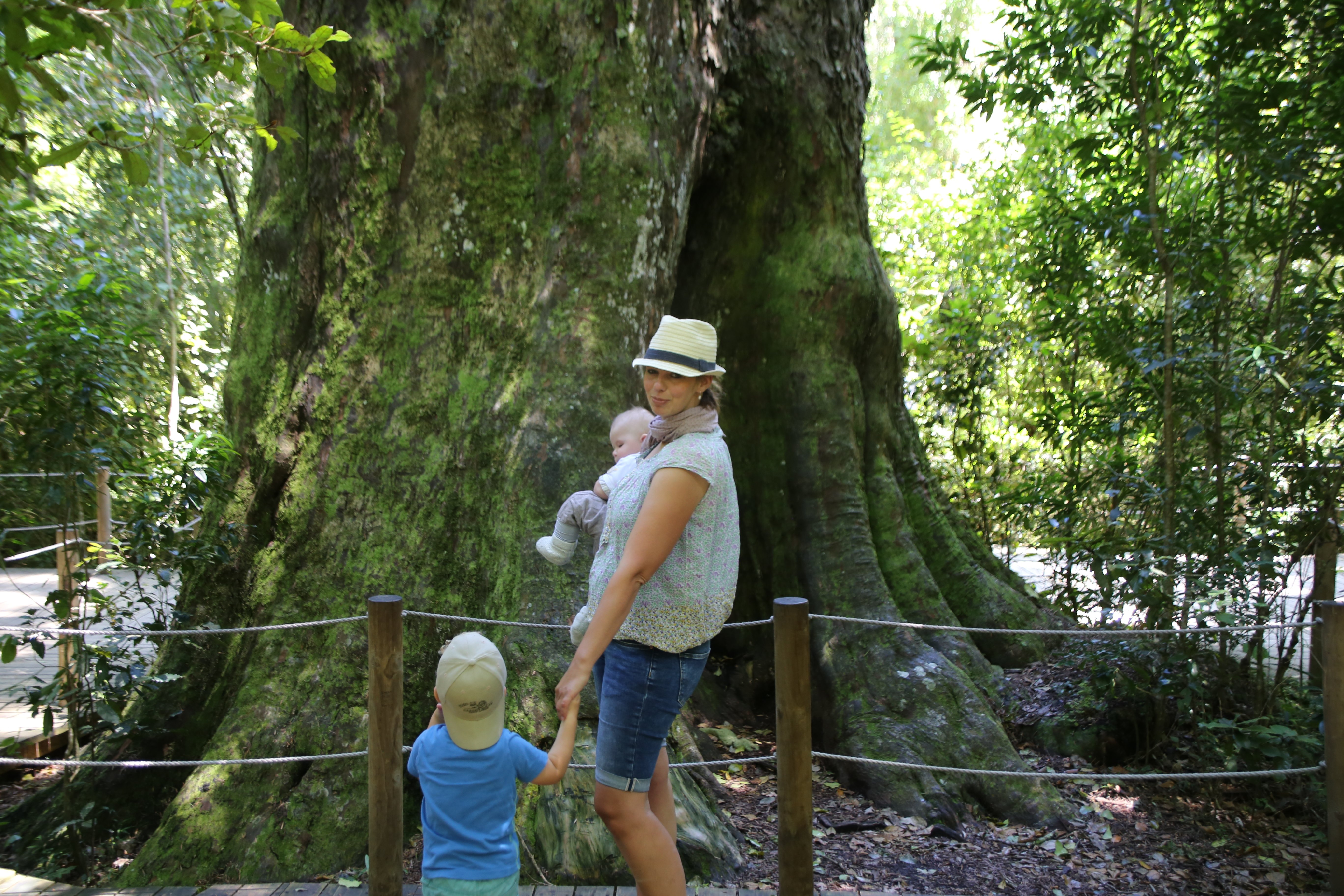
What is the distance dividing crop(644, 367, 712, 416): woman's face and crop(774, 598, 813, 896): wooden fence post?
87cm

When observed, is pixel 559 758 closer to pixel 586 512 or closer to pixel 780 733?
pixel 586 512

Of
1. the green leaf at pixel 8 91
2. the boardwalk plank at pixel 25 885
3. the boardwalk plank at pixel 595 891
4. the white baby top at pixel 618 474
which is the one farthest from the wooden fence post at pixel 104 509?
the white baby top at pixel 618 474

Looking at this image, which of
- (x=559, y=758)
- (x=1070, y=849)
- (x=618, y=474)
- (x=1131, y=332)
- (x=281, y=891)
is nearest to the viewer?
(x=559, y=758)

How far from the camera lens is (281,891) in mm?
3367

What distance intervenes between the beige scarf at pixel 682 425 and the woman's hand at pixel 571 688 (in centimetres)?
60

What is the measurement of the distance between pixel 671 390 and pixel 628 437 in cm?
45

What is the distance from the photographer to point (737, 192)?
19.5ft

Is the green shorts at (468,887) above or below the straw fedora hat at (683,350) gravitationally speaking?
below

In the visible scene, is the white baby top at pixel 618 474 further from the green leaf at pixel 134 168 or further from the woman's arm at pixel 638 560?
the green leaf at pixel 134 168

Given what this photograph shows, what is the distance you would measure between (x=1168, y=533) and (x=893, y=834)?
6.74 feet

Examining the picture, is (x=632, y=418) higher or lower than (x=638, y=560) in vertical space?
higher

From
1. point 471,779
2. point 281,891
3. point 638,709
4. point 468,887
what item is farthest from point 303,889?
point 638,709

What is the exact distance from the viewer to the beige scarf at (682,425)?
99.0 inches

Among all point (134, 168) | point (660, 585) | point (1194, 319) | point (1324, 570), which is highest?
point (134, 168)
